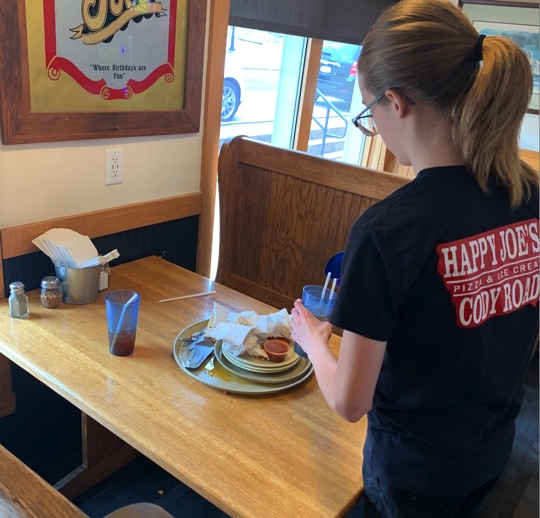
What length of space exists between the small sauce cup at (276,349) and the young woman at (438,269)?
32 cm

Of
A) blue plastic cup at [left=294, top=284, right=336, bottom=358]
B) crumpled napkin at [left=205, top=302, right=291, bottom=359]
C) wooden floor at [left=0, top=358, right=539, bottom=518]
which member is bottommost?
wooden floor at [left=0, top=358, right=539, bottom=518]

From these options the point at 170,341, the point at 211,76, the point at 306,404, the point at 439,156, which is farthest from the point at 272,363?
the point at 211,76

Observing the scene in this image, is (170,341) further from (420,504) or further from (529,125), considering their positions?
(529,125)

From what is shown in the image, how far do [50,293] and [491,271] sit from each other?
107 cm

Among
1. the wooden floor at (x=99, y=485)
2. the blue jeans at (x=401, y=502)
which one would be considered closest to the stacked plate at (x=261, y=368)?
the blue jeans at (x=401, y=502)

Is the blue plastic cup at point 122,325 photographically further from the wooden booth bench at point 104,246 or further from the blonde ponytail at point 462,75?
the blonde ponytail at point 462,75

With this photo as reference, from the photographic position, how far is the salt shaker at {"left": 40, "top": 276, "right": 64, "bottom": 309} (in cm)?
Answer: 138

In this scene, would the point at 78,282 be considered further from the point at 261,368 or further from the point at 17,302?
the point at 261,368

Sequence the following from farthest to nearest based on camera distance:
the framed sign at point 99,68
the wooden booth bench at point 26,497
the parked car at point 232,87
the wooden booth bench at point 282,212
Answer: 1. the parked car at point 232,87
2. the wooden booth bench at point 282,212
3. the framed sign at point 99,68
4. the wooden booth bench at point 26,497

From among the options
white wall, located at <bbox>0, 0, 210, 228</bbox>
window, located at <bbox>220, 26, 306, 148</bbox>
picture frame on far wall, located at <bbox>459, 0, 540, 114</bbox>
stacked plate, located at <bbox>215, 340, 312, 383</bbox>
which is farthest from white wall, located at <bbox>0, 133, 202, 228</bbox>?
picture frame on far wall, located at <bbox>459, 0, 540, 114</bbox>

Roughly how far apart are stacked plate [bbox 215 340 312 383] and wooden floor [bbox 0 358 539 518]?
72cm

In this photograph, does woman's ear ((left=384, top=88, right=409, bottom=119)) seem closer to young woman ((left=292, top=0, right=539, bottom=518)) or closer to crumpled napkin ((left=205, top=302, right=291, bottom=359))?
young woman ((left=292, top=0, right=539, bottom=518))

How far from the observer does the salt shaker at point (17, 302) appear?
131 centimetres

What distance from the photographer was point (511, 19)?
121 inches
